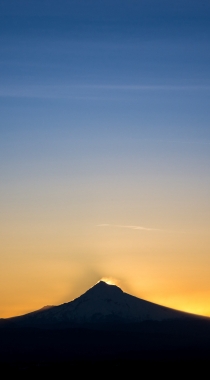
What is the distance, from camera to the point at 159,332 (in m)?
158

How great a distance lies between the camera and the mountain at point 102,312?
16825cm

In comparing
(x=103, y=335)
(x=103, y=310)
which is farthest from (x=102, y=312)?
(x=103, y=335)

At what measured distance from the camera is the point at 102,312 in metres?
170

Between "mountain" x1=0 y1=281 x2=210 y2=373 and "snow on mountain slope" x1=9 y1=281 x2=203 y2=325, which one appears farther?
"snow on mountain slope" x1=9 y1=281 x2=203 y2=325

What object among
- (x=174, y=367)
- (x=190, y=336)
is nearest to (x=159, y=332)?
(x=190, y=336)

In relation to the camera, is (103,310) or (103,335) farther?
(103,310)

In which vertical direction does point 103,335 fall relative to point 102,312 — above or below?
below

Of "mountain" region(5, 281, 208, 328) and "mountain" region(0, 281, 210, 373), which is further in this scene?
"mountain" region(5, 281, 208, 328)

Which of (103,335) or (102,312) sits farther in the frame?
(102,312)

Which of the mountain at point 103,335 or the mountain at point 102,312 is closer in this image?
the mountain at point 103,335

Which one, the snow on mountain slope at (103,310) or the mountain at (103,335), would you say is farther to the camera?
the snow on mountain slope at (103,310)

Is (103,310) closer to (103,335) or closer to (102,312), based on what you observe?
(102,312)

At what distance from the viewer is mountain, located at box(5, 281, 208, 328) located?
168250mm

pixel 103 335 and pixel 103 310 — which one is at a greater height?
pixel 103 310
